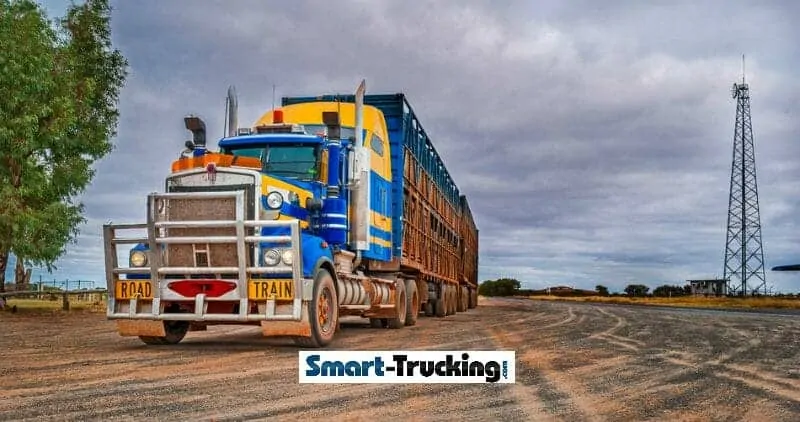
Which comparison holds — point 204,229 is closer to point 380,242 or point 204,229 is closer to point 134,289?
point 134,289

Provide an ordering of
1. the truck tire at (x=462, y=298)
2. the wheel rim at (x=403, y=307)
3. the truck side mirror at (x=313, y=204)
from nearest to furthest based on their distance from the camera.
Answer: the truck side mirror at (x=313, y=204) < the wheel rim at (x=403, y=307) < the truck tire at (x=462, y=298)

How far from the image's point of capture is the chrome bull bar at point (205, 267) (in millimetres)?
11117

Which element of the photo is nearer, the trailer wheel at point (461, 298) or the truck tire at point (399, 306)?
the truck tire at point (399, 306)

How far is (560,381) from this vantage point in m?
8.55

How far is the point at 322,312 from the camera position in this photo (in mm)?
12055

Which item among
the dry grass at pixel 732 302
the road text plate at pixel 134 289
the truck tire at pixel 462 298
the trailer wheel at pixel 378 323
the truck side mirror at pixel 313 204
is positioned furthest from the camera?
the dry grass at pixel 732 302

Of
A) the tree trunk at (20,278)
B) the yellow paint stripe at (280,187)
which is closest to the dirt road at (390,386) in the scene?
the yellow paint stripe at (280,187)

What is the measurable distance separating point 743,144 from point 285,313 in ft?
192

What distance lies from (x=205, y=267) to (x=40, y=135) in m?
19.0

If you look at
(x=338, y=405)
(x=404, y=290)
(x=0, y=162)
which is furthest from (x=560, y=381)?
(x=0, y=162)

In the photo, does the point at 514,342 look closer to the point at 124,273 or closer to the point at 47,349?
the point at 124,273

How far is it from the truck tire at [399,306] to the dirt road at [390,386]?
12.6ft

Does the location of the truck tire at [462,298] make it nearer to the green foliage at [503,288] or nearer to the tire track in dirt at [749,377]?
the tire track in dirt at [749,377]

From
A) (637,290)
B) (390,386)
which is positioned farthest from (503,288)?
(390,386)
